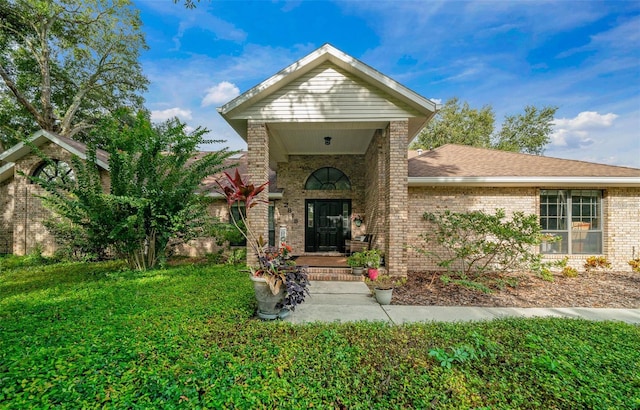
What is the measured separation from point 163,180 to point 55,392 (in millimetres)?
5539

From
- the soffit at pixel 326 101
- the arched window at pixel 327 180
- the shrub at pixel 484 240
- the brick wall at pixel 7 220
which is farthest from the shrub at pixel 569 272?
the brick wall at pixel 7 220

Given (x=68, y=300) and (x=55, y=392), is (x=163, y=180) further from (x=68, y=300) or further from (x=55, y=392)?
(x=55, y=392)

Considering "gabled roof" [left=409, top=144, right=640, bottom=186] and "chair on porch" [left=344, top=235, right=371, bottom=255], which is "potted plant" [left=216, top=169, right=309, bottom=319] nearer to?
"chair on porch" [left=344, top=235, right=371, bottom=255]

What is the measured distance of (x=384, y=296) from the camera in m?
4.95

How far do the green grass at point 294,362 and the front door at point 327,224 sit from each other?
622cm

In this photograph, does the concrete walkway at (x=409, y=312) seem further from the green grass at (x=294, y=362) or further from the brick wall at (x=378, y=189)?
the brick wall at (x=378, y=189)

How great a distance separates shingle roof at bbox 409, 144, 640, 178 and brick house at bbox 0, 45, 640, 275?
6 centimetres

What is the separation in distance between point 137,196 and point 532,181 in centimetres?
1074

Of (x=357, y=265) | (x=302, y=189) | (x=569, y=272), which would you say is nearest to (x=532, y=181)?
(x=569, y=272)

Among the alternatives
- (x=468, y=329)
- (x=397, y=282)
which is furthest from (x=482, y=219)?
(x=468, y=329)

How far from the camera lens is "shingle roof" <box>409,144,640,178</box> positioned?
7.76m

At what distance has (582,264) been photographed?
798cm

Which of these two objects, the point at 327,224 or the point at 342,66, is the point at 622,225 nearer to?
the point at 327,224

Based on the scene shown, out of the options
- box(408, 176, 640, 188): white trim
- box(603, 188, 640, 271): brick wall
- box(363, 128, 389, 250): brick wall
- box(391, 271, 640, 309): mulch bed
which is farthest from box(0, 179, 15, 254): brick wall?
box(603, 188, 640, 271): brick wall
